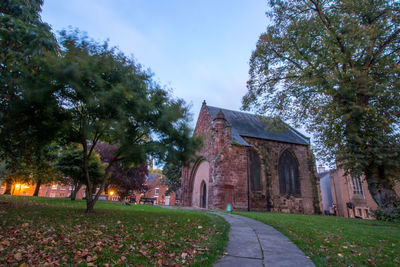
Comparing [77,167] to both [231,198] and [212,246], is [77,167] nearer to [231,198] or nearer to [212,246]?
[231,198]

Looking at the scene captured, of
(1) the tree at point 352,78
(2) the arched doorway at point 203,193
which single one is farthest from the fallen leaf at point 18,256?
(2) the arched doorway at point 203,193

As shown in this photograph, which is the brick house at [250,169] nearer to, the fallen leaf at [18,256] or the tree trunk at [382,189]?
the tree trunk at [382,189]

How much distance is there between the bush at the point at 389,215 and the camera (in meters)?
11.8

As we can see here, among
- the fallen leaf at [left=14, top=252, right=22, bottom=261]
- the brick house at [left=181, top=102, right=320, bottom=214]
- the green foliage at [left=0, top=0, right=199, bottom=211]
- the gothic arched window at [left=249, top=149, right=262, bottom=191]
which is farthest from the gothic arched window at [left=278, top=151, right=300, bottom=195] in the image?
the fallen leaf at [left=14, top=252, right=22, bottom=261]

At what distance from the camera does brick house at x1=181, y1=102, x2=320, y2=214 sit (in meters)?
19.8

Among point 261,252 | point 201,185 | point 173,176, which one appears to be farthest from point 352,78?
point 173,176

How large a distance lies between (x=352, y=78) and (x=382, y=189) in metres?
6.41

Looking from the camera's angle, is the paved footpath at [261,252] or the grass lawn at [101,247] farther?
the paved footpath at [261,252]

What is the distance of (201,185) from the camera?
23828 mm

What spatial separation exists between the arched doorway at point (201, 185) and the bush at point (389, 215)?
1297cm

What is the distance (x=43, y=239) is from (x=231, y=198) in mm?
16189

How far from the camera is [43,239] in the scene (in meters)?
4.73

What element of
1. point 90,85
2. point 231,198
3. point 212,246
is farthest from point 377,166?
point 90,85

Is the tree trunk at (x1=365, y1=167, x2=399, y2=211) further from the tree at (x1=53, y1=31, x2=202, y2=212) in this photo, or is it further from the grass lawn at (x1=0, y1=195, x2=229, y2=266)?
the grass lawn at (x1=0, y1=195, x2=229, y2=266)
